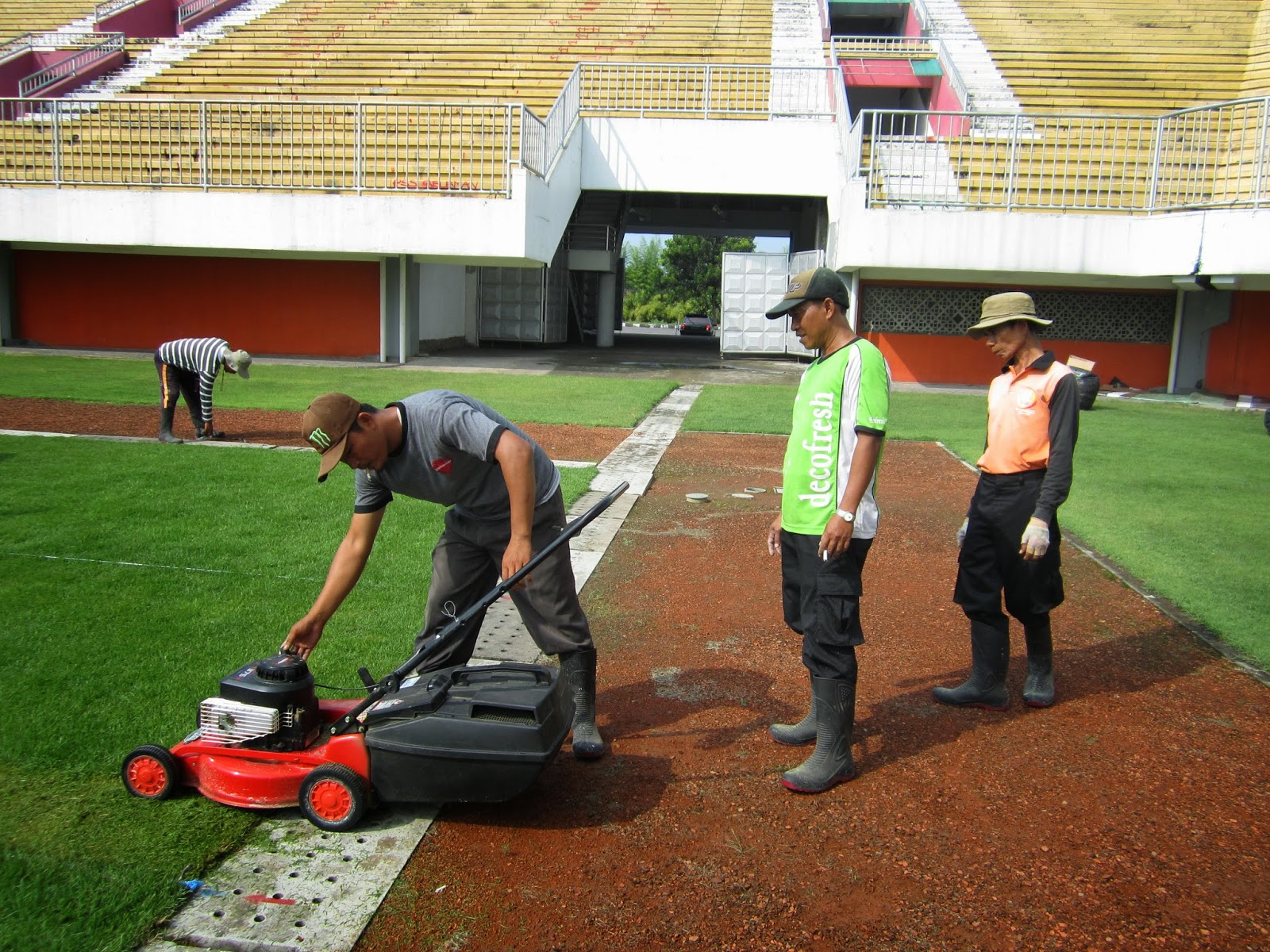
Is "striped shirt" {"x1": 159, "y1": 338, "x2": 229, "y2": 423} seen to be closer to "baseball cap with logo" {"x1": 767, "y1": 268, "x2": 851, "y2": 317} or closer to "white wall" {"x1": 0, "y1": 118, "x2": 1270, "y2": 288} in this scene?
"baseball cap with logo" {"x1": 767, "y1": 268, "x2": 851, "y2": 317}

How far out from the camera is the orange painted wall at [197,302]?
20.5 m

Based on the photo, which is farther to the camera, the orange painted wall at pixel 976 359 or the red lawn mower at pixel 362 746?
the orange painted wall at pixel 976 359

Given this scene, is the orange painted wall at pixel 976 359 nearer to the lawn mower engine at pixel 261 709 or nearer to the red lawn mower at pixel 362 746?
the red lawn mower at pixel 362 746

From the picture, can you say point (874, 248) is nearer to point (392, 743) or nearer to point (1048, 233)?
point (1048, 233)

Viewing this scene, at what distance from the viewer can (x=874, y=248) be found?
18.1 metres

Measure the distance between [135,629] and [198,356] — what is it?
5.59 meters

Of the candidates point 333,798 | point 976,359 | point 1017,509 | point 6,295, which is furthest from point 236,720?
point 6,295

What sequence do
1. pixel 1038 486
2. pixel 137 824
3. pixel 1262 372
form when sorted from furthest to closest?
pixel 1262 372, pixel 1038 486, pixel 137 824

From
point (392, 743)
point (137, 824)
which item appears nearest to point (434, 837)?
point (392, 743)

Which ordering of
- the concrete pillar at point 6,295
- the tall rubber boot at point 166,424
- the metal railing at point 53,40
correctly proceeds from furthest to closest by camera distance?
1. the metal railing at point 53,40
2. the concrete pillar at point 6,295
3. the tall rubber boot at point 166,424

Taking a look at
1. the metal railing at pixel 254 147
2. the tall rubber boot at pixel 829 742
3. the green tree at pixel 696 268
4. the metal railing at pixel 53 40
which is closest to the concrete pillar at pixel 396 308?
the metal railing at pixel 254 147

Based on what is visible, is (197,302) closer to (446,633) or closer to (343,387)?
(343,387)

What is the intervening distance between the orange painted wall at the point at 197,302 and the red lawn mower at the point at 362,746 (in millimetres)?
17932

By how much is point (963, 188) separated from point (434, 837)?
1805 centimetres
